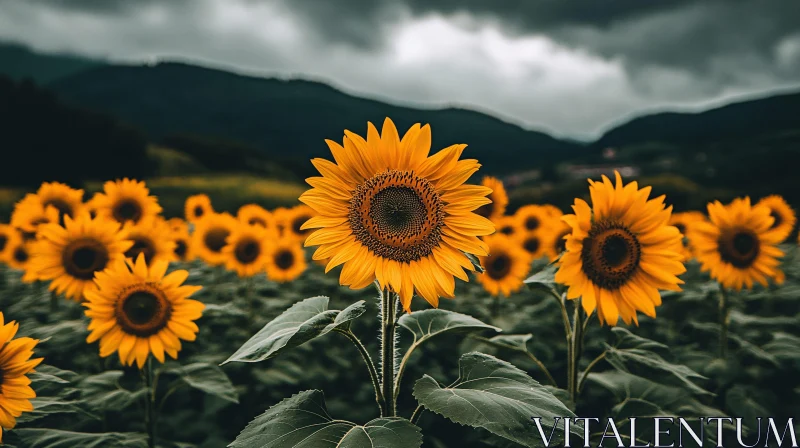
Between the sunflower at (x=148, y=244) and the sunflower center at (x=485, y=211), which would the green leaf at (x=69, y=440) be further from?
the sunflower center at (x=485, y=211)

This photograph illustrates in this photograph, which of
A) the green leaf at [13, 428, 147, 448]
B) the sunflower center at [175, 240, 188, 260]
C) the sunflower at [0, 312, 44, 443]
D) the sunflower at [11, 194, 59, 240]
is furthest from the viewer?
the sunflower center at [175, 240, 188, 260]

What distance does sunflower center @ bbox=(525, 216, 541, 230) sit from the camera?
31.0 ft

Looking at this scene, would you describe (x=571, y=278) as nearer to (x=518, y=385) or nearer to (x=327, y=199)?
(x=518, y=385)

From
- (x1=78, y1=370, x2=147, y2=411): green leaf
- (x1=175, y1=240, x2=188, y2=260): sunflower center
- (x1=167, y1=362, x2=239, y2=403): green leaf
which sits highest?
(x1=175, y1=240, x2=188, y2=260): sunflower center

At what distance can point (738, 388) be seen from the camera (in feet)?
13.3

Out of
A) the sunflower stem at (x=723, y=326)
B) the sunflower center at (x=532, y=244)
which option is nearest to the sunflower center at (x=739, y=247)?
the sunflower stem at (x=723, y=326)

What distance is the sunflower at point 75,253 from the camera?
173 inches

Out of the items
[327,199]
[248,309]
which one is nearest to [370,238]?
[327,199]

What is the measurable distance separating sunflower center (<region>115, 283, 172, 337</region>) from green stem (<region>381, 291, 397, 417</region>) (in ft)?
7.41

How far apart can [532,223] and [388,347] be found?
25.6ft

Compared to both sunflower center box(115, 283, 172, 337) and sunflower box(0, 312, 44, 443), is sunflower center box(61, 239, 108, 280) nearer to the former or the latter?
sunflower center box(115, 283, 172, 337)

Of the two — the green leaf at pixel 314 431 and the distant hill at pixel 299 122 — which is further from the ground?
the distant hill at pixel 299 122

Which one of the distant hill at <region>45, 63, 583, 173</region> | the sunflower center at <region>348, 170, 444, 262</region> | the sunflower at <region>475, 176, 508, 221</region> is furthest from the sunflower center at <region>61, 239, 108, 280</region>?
the distant hill at <region>45, 63, 583, 173</region>

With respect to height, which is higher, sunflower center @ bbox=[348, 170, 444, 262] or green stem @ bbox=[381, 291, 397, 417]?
sunflower center @ bbox=[348, 170, 444, 262]
